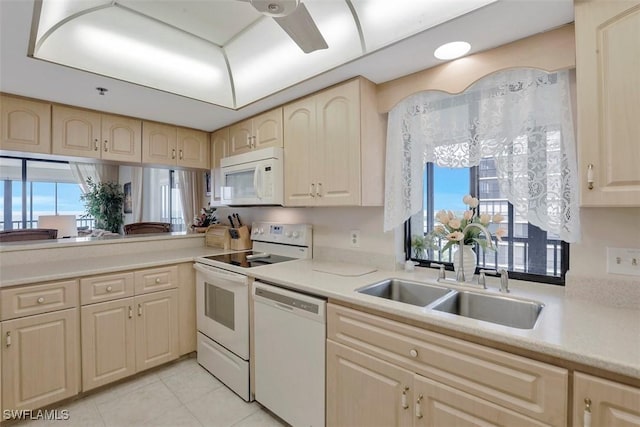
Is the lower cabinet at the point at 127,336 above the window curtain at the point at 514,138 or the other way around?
the other way around

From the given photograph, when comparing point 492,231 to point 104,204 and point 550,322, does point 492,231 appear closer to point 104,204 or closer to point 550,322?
point 550,322

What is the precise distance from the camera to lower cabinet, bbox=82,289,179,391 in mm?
2008

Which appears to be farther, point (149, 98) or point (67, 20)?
point (149, 98)

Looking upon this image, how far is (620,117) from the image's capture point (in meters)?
1.09

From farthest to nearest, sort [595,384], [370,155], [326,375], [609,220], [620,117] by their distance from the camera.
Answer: [370,155], [326,375], [609,220], [620,117], [595,384]

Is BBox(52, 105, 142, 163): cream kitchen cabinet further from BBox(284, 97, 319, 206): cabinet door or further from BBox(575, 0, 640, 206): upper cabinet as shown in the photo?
BBox(575, 0, 640, 206): upper cabinet

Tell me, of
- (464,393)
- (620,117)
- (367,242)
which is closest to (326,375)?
(464,393)

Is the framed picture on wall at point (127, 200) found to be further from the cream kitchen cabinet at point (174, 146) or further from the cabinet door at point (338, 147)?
the cabinet door at point (338, 147)

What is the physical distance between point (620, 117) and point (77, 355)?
313cm

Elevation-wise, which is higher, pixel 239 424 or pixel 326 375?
pixel 326 375

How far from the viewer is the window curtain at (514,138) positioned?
1.37 meters

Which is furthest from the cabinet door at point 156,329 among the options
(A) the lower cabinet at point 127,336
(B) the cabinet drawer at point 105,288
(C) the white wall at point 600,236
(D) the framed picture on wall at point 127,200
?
(D) the framed picture on wall at point 127,200

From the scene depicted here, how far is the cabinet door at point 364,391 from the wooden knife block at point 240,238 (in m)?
1.62

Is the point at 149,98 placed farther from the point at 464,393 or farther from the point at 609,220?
the point at 609,220
